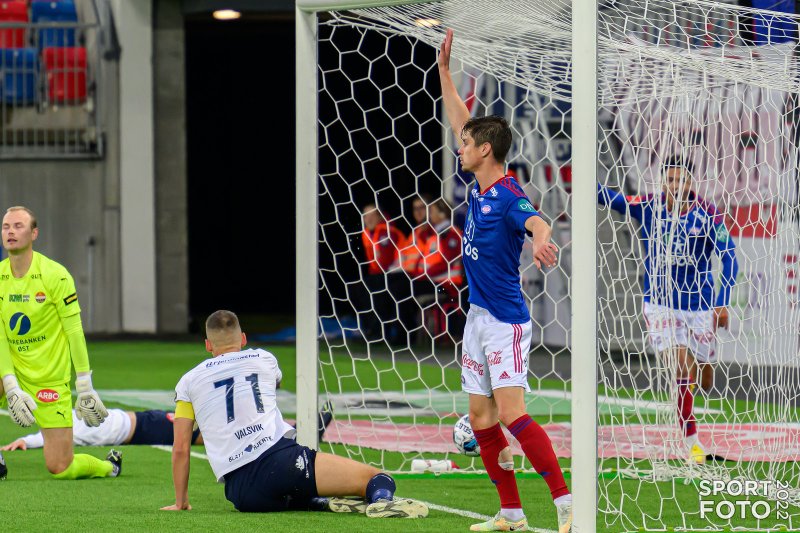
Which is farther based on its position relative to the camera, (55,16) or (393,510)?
(55,16)

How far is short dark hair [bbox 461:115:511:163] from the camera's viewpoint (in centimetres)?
564

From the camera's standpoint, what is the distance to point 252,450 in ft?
19.3

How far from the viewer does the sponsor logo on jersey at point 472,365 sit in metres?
5.61

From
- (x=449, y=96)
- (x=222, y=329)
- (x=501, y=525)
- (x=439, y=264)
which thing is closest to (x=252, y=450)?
(x=222, y=329)

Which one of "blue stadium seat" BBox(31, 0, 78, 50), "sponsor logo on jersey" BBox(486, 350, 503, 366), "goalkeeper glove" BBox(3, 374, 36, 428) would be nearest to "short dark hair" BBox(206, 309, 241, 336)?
"sponsor logo on jersey" BBox(486, 350, 503, 366)

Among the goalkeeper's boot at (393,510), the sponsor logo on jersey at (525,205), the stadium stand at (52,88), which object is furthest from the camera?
the stadium stand at (52,88)

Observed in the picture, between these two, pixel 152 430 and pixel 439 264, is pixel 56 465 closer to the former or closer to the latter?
pixel 152 430

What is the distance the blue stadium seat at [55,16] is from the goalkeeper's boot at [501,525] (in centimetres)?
1536

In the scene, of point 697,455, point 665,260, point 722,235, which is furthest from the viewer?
point 722,235

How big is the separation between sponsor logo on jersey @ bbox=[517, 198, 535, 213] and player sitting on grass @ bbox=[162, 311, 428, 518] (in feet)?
4.86

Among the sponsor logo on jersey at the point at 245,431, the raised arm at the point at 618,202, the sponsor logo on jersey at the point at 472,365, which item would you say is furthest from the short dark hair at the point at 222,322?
the raised arm at the point at 618,202

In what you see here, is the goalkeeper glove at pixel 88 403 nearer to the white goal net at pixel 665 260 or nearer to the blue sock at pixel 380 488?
the white goal net at pixel 665 260

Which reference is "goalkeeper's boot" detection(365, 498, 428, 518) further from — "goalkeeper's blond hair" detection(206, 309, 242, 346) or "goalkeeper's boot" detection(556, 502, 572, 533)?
"goalkeeper's blond hair" detection(206, 309, 242, 346)

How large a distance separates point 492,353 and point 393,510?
35.8 inches
